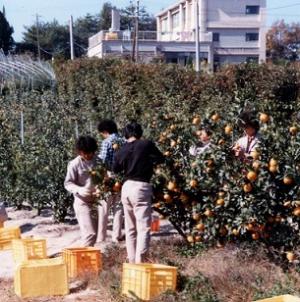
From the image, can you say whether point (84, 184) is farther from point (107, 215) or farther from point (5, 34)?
point (5, 34)

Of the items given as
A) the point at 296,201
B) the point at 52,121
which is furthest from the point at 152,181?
the point at 52,121

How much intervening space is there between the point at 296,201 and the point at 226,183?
1.95ft

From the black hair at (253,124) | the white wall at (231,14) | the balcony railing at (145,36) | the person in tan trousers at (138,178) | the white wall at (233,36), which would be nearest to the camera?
the black hair at (253,124)

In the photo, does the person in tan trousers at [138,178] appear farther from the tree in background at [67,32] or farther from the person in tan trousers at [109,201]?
the tree in background at [67,32]

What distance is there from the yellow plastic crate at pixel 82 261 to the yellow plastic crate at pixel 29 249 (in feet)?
2.19

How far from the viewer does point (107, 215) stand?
8266 millimetres

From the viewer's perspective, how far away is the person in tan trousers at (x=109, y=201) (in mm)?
7930

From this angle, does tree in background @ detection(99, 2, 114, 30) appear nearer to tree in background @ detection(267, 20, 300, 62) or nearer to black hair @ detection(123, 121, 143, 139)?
tree in background @ detection(267, 20, 300, 62)

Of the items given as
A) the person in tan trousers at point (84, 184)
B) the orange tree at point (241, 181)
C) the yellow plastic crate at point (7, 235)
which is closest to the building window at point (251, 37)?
the yellow plastic crate at point (7, 235)

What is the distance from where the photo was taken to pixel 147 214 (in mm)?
6703

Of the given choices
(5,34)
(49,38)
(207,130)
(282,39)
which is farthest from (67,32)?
(207,130)

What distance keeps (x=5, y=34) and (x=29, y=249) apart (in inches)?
2126

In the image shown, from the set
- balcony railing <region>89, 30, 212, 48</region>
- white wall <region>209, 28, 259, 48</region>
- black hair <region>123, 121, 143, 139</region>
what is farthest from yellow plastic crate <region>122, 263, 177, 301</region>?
white wall <region>209, 28, 259, 48</region>

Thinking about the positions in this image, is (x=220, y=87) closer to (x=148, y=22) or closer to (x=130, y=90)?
(x=130, y=90)
